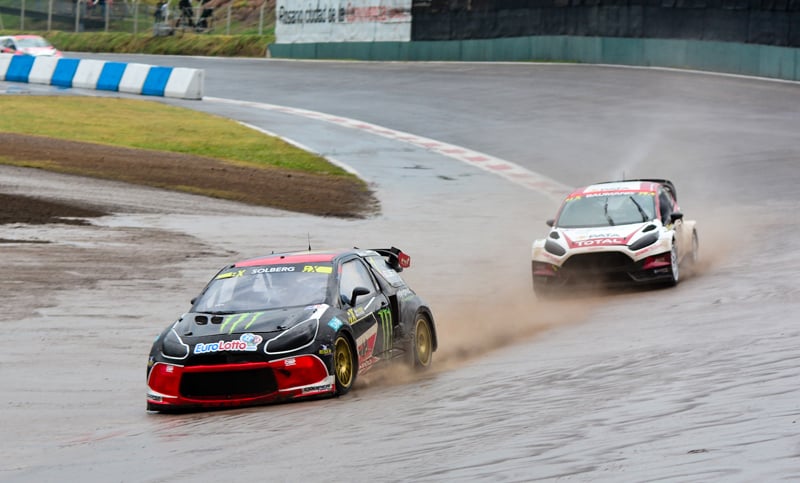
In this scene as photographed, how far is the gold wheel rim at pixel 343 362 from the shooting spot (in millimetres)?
10789

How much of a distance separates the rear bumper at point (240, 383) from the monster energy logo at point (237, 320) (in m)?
0.38

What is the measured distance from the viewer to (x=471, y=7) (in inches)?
1874

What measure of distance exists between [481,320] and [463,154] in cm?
1638

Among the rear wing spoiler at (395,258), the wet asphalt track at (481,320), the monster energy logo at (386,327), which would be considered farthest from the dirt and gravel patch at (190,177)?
the monster energy logo at (386,327)

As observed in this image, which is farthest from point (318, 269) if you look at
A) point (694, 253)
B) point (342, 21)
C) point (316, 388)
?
point (342, 21)

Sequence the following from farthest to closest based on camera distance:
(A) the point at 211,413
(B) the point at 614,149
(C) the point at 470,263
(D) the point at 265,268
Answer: (B) the point at 614,149 → (C) the point at 470,263 → (D) the point at 265,268 → (A) the point at 211,413

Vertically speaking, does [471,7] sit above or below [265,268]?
above

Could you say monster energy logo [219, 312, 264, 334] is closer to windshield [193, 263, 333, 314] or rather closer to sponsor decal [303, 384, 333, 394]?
windshield [193, 263, 333, 314]

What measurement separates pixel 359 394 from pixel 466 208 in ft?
48.3

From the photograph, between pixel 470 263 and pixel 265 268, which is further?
pixel 470 263

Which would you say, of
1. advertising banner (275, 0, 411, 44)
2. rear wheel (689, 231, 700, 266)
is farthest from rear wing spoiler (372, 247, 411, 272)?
advertising banner (275, 0, 411, 44)

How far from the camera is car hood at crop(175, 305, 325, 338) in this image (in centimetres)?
1077

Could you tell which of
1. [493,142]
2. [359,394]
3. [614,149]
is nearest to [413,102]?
[493,142]

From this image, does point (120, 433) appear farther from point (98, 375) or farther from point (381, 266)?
point (381, 266)
